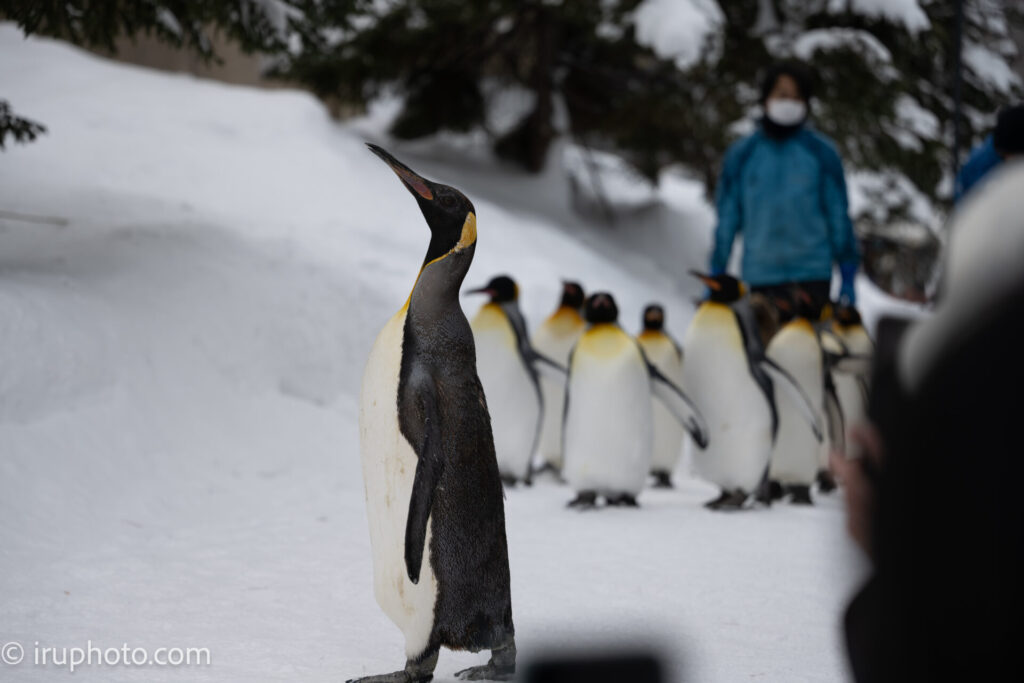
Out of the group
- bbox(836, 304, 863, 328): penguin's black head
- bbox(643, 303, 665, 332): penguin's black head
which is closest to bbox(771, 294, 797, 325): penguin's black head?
bbox(836, 304, 863, 328): penguin's black head

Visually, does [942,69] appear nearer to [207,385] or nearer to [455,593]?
[207,385]

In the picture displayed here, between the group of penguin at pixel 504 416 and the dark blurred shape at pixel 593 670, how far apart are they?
129 cm

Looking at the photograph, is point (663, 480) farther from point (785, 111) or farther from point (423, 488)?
point (423, 488)

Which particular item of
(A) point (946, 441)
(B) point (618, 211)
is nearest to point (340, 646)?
(A) point (946, 441)

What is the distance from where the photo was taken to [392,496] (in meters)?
2.00

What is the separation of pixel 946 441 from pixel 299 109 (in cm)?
904

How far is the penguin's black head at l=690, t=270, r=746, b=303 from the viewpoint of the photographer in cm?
460

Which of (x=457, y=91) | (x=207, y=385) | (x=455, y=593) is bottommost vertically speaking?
(x=457, y=91)

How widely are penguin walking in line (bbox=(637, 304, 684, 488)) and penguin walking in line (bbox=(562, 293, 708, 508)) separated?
31.9 inches

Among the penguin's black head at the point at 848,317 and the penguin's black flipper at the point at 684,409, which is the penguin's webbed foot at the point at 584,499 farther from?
the penguin's black head at the point at 848,317

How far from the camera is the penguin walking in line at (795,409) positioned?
4734 mm

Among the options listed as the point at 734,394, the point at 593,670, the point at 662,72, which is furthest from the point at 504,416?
the point at 662,72

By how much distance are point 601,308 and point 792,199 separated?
1.63m

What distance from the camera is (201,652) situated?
7.30 feet
